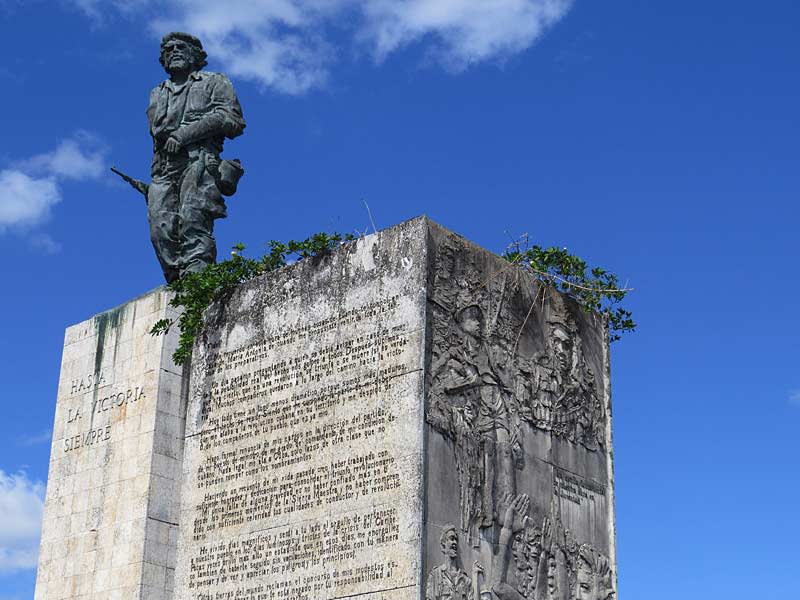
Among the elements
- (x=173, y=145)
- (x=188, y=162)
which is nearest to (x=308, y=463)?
(x=188, y=162)

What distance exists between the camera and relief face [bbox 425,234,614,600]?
Answer: 15031 millimetres

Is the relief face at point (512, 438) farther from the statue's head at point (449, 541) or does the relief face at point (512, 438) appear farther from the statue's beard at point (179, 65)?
the statue's beard at point (179, 65)

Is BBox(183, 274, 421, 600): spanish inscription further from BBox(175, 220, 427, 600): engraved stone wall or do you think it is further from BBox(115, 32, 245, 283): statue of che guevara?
BBox(115, 32, 245, 283): statue of che guevara

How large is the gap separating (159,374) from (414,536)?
5.15 m

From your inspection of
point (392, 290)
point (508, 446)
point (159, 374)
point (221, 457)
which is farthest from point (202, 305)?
point (508, 446)

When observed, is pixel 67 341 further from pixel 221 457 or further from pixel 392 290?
pixel 392 290

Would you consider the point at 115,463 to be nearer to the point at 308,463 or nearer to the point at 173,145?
the point at 308,463

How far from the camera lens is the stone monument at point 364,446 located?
14992mm

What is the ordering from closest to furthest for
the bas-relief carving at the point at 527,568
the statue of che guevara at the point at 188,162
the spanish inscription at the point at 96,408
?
the bas-relief carving at the point at 527,568 → the spanish inscription at the point at 96,408 → the statue of che guevara at the point at 188,162

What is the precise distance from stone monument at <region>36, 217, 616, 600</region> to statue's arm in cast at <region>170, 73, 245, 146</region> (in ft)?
9.06

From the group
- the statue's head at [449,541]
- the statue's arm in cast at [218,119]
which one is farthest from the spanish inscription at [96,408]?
the statue's head at [449,541]

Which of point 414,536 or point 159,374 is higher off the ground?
point 159,374

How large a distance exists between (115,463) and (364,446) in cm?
441

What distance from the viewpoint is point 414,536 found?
14.4 m
